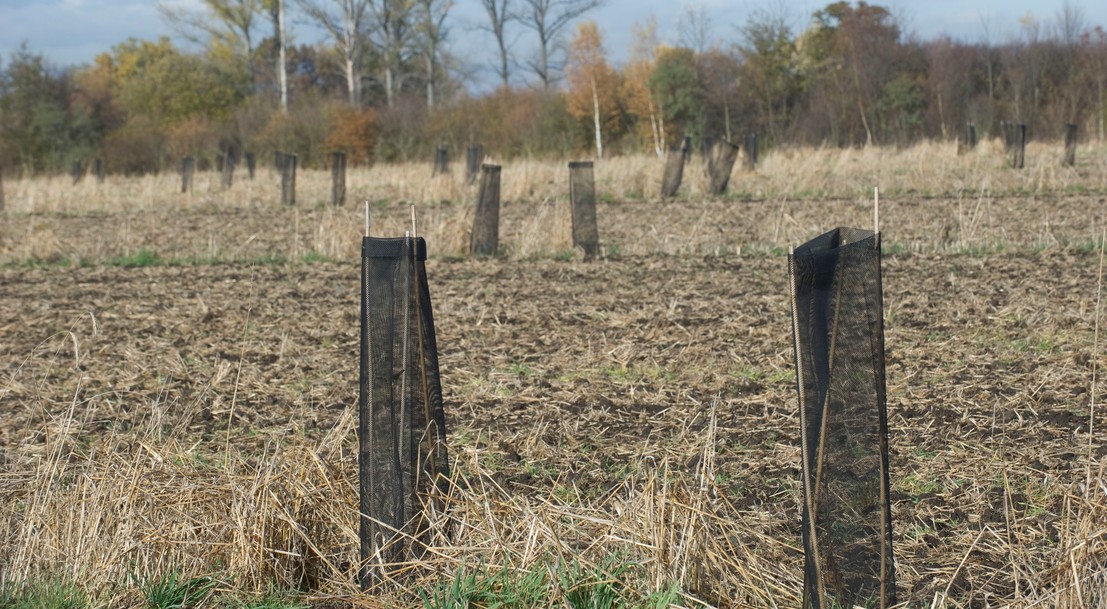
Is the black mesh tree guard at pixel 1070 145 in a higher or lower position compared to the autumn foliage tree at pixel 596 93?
lower

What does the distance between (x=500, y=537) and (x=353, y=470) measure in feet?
4.03

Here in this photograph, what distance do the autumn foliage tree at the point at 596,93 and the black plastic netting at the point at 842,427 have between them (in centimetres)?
3224

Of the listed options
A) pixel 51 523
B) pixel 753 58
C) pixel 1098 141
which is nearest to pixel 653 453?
pixel 51 523

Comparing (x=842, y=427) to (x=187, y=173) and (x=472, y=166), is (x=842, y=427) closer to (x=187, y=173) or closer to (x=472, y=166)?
(x=472, y=166)

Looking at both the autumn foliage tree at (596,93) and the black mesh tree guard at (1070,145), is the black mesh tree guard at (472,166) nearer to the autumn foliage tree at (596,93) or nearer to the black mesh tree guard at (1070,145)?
the black mesh tree guard at (1070,145)

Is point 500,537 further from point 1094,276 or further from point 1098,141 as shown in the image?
point 1098,141

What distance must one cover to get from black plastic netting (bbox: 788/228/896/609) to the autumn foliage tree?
1269 inches

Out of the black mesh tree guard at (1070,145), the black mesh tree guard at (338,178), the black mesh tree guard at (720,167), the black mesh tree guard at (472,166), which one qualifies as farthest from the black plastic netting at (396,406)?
the black mesh tree guard at (1070,145)

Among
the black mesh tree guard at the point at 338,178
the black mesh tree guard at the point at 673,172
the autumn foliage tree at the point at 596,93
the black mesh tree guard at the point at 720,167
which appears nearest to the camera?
the black mesh tree guard at the point at 673,172

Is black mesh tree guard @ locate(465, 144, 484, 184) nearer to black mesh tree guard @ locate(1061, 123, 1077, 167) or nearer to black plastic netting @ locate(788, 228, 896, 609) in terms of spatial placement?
black mesh tree guard @ locate(1061, 123, 1077, 167)

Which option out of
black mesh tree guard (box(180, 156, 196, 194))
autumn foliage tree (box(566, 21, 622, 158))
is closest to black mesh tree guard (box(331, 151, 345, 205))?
black mesh tree guard (box(180, 156, 196, 194))

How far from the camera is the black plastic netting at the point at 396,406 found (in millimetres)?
3250

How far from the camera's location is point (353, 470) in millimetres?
4137

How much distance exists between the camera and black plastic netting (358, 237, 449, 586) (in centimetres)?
325
